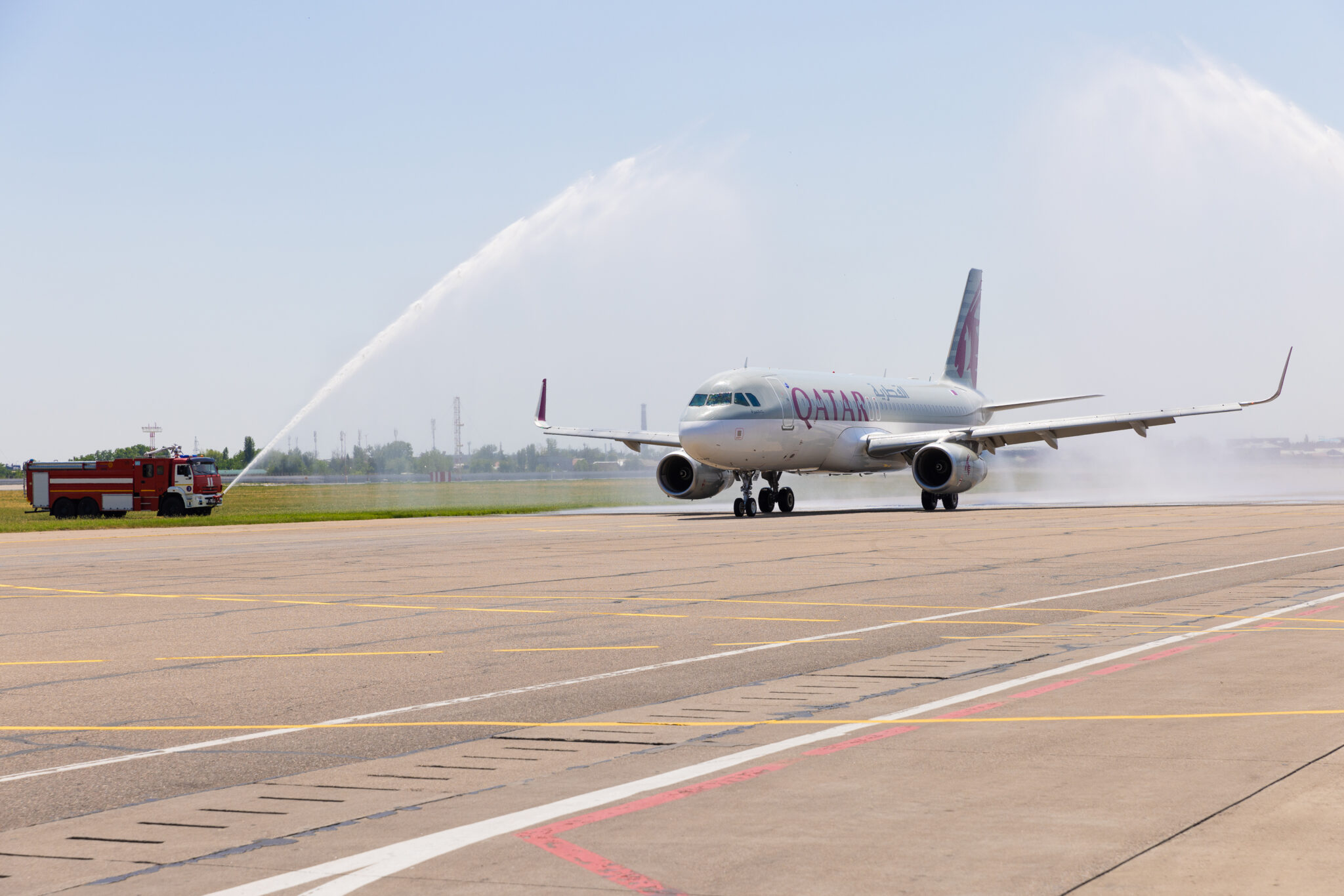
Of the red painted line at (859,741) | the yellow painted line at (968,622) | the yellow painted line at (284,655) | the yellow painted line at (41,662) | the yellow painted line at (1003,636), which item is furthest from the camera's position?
the yellow painted line at (968,622)

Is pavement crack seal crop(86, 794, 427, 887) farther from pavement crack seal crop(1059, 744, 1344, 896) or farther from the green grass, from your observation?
the green grass

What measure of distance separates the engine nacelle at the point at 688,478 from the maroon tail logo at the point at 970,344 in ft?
62.5

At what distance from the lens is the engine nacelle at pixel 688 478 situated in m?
48.7

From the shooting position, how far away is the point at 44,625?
15.6 meters

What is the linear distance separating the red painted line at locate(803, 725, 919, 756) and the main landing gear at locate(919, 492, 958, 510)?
126 ft

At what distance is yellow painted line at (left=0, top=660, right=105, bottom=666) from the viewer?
12438 mm

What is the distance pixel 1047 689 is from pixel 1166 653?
236 centimetres

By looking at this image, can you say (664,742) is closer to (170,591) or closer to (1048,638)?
(1048,638)

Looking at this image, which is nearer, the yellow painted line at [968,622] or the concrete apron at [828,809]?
the concrete apron at [828,809]

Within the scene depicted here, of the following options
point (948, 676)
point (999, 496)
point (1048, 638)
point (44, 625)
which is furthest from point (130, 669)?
point (999, 496)

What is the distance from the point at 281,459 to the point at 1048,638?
40936mm

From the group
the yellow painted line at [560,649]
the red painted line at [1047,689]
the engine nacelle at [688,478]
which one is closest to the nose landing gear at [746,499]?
the engine nacelle at [688,478]

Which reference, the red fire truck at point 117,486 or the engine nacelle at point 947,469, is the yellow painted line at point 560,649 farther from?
the red fire truck at point 117,486

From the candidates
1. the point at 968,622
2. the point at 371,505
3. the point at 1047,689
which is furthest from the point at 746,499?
the point at 1047,689
